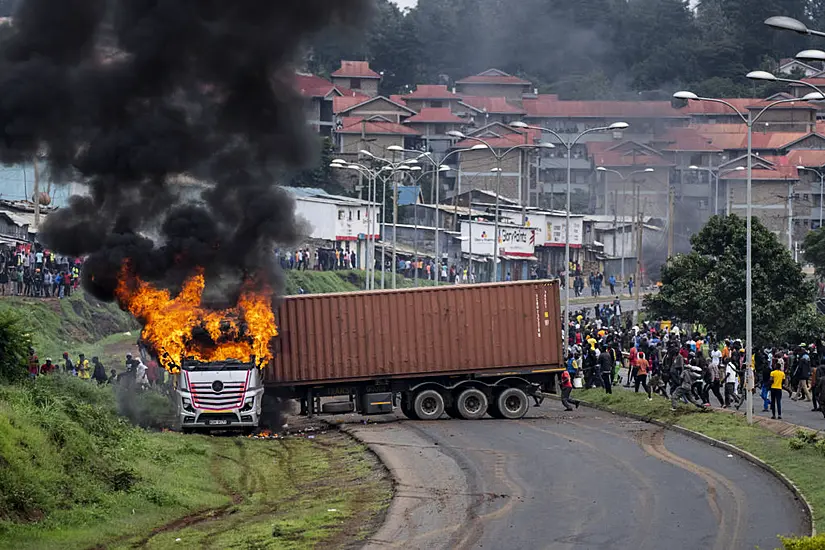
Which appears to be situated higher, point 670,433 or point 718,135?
point 718,135

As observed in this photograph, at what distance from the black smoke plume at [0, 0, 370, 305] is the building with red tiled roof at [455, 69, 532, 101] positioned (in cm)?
10286

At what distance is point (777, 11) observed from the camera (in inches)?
6088

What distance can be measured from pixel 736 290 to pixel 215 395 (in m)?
25.5

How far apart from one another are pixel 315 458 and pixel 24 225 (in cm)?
3572

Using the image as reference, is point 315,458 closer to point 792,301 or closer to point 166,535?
point 166,535

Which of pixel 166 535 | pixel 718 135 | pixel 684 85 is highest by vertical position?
pixel 684 85

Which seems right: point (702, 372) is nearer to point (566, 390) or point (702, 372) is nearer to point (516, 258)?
point (566, 390)

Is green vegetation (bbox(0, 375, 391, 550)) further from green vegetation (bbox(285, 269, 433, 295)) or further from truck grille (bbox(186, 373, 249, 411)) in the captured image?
green vegetation (bbox(285, 269, 433, 295))

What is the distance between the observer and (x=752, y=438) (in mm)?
28266

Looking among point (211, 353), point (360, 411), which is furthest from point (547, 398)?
point (211, 353)

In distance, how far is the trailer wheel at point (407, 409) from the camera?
1357 inches

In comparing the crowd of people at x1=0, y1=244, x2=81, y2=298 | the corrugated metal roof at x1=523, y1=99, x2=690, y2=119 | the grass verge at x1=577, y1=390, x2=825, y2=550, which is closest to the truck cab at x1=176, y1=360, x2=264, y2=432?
the grass verge at x1=577, y1=390, x2=825, y2=550

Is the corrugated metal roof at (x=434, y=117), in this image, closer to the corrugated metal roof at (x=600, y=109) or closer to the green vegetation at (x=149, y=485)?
the corrugated metal roof at (x=600, y=109)

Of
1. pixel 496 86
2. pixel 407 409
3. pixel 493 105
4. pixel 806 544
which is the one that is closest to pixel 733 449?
pixel 407 409
